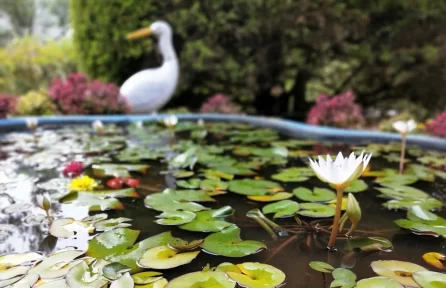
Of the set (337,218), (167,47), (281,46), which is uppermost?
(281,46)

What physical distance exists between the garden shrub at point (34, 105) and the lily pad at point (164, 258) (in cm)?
397

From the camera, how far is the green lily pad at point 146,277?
0.80 metres

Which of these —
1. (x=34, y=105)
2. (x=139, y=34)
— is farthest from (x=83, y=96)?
(x=139, y=34)

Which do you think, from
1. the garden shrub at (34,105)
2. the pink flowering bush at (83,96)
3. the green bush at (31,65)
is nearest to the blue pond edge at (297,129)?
the pink flowering bush at (83,96)

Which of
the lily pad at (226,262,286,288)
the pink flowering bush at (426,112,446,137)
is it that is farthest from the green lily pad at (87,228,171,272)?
the pink flowering bush at (426,112,446,137)

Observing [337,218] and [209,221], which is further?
[209,221]

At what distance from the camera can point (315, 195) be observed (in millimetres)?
1398

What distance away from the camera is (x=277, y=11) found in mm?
5168

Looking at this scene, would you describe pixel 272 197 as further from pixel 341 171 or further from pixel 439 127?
pixel 439 127

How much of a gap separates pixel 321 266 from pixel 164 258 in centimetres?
40

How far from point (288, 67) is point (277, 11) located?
83 cm

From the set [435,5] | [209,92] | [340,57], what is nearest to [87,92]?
[209,92]

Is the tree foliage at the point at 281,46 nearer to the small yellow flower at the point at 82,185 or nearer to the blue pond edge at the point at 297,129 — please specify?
the blue pond edge at the point at 297,129

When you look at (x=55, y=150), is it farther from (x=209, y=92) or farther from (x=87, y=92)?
(x=209, y=92)
